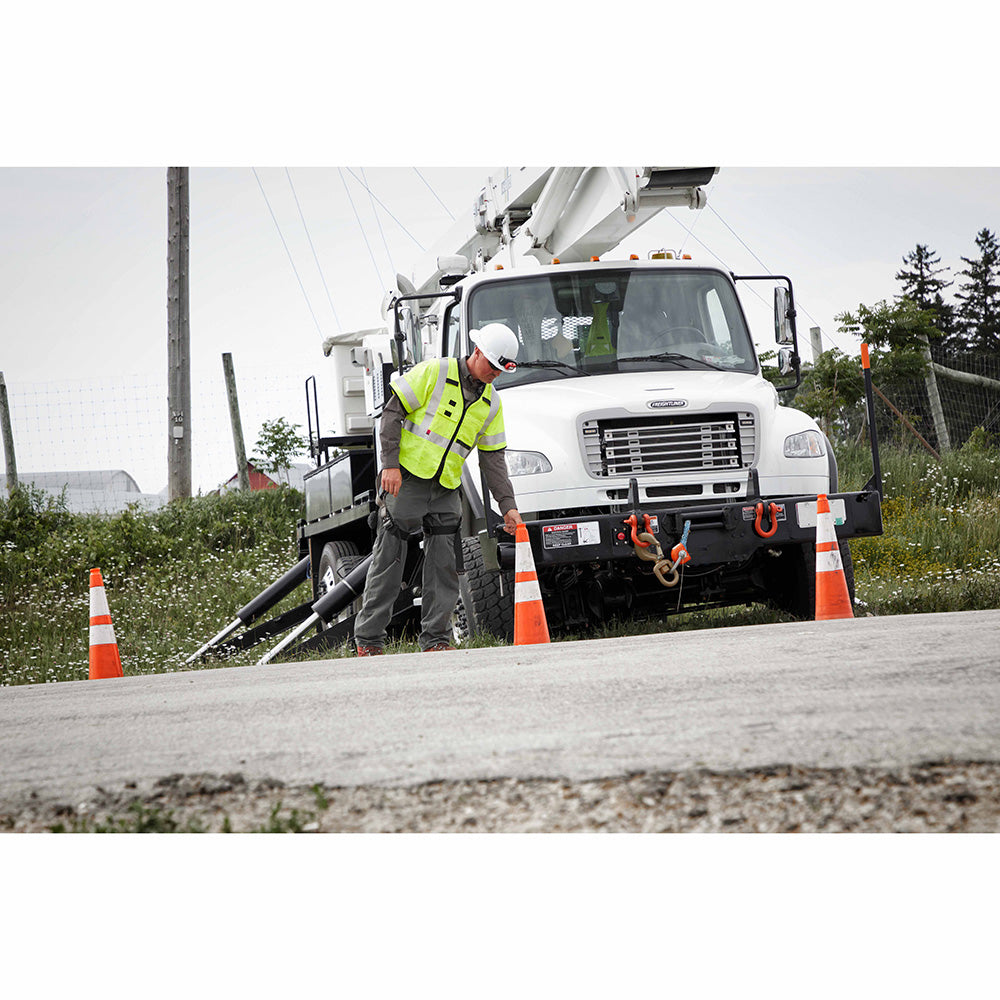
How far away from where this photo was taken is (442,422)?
6441 millimetres

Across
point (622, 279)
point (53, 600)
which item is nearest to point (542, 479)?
point (622, 279)

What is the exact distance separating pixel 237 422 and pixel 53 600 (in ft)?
13.8

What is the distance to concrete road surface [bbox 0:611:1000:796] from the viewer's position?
3.20 m

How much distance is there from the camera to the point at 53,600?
11.3 meters

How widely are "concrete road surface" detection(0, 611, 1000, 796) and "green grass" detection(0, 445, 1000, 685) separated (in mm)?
3121

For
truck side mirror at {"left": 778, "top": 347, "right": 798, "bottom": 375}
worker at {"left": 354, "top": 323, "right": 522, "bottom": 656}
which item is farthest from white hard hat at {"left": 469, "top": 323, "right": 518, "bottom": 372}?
truck side mirror at {"left": 778, "top": 347, "right": 798, "bottom": 375}

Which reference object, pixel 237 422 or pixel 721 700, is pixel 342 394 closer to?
pixel 237 422

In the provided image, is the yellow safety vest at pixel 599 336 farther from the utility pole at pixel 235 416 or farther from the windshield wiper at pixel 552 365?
the utility pole at pixel 235 416

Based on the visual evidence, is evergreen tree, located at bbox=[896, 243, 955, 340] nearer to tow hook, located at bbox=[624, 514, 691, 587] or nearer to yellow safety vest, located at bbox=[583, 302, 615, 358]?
yellow safety vest, located at bbox=[583, 302, 615, 358]

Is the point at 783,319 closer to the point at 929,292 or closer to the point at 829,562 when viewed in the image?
the point at 829,562

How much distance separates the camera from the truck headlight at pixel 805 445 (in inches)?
271

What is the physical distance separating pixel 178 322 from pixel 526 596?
348 inches

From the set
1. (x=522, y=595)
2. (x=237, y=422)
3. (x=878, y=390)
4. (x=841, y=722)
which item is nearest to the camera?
(x=841, y=722)

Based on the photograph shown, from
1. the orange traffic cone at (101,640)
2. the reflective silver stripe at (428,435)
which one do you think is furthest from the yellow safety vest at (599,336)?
the orange traffic cone at (101,640)
